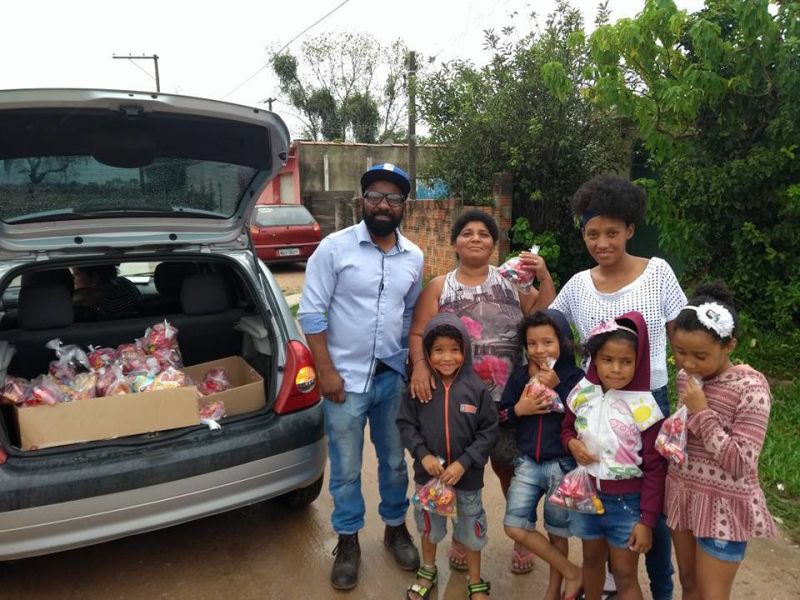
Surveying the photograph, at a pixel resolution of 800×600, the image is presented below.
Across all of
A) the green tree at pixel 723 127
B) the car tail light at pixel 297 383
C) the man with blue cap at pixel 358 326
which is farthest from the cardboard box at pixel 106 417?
the green tree at pixel 723 127

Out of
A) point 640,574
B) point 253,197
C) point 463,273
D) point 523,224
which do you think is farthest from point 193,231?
point 523,224

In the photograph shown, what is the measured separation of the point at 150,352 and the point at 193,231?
68cm

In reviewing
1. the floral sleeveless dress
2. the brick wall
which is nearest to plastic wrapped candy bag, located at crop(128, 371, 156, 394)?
the floral sleeveless dress

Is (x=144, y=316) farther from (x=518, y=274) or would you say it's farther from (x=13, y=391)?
(x=518, y=274)

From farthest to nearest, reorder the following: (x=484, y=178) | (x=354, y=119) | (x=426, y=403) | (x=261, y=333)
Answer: (x=354, y=119), (x=484, y=178), (x=261, y=333), (x=426, y=403)

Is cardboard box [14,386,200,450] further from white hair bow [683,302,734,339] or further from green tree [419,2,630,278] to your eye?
green tree [419,2,630,278]

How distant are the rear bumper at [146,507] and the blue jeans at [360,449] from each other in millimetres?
198

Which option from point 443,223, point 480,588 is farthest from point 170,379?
point 443,223

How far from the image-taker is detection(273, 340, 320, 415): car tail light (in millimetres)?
→ 2736

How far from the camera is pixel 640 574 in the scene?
8.52 ft

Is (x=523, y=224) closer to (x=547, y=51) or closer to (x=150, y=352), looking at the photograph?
(x=547, y=51)

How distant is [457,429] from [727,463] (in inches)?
36.0

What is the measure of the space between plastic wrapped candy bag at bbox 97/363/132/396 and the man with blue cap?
3.22ft

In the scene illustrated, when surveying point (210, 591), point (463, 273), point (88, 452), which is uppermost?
point (463, 273)
